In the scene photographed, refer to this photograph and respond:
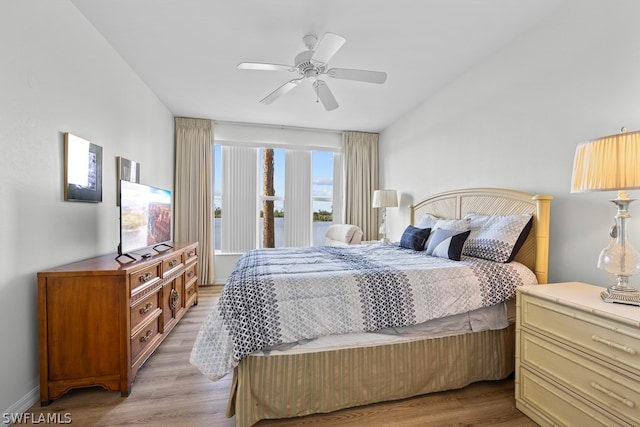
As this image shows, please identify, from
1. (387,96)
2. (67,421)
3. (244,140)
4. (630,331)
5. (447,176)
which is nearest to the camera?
(630,331)

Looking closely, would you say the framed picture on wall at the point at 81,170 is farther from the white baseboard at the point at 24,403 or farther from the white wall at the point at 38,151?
the white baseboard at the point at 24,403

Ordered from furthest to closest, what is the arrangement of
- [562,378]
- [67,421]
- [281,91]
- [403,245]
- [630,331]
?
[403,245]
[281,91]
[67,421]
[562,378]
[630,331]

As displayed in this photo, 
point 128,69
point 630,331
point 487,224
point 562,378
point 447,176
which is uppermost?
point 128,69

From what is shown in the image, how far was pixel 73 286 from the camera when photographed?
177cm

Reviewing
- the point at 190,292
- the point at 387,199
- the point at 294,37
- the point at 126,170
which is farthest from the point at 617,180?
the point at 190,292

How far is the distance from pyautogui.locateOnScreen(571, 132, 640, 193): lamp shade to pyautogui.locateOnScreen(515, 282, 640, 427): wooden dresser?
0.59 meters

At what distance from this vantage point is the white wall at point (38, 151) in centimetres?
157

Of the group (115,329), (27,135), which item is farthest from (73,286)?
(27,135)

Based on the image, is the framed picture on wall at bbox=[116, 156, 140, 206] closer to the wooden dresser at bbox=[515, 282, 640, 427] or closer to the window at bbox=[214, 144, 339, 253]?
the window at bbox=[214, 144, 339, 253]

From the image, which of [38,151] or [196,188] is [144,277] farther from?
[196,188]

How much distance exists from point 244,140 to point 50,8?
3010mm

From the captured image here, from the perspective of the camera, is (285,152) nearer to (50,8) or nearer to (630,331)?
(50,8)

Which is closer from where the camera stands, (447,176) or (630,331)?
(630,331)

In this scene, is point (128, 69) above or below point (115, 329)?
above
